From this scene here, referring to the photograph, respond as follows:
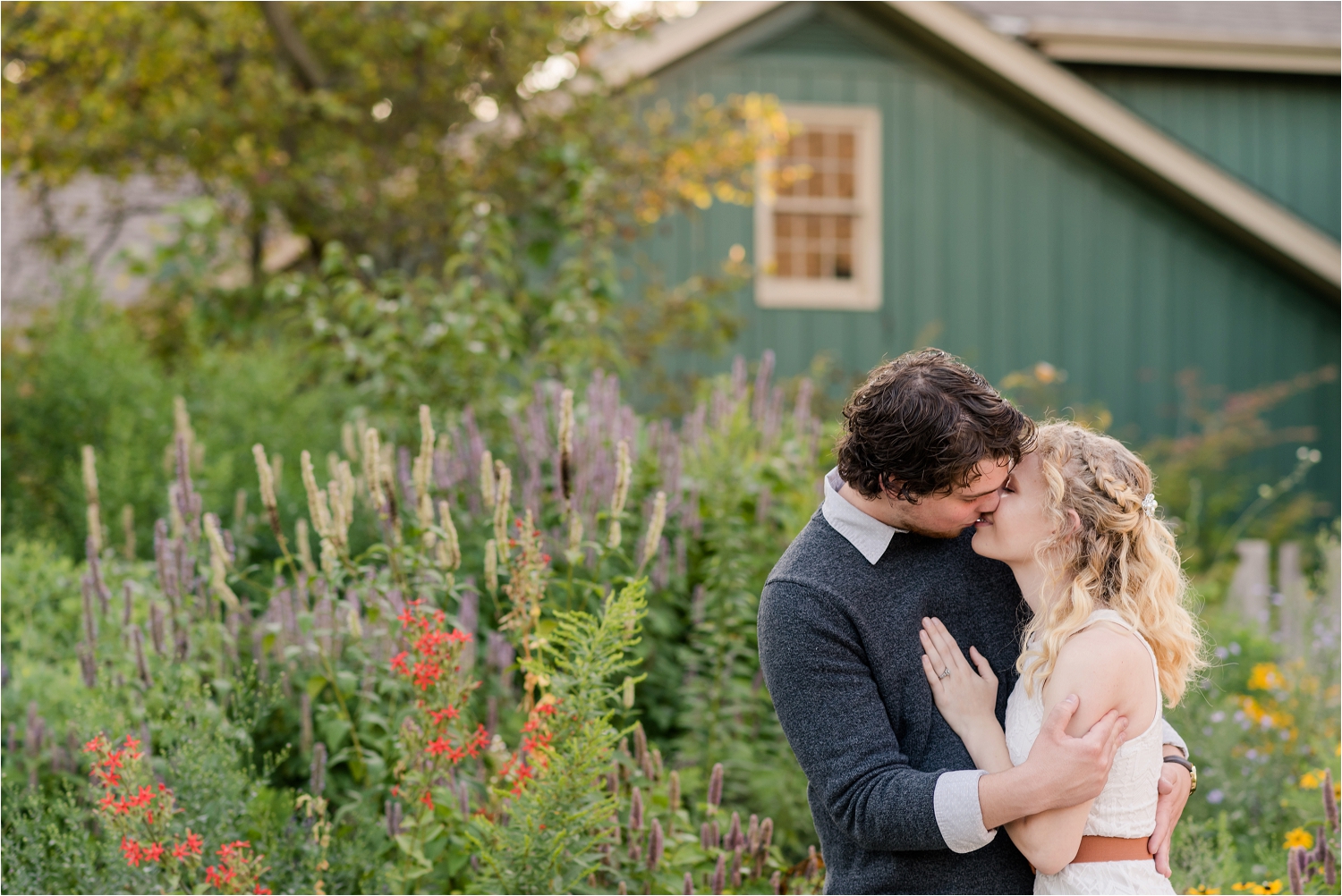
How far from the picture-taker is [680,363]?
1004 centimetres

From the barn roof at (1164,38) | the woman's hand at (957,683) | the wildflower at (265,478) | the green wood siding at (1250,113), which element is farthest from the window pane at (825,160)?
the woman's hand at (957,683)

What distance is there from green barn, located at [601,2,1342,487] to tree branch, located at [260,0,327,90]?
3.46 meters

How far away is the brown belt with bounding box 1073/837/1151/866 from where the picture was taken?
215cm

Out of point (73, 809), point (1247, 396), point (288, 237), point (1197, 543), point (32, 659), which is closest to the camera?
point (73, 809)

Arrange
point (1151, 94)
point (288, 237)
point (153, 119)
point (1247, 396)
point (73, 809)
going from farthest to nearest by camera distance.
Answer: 1. point (1151, 94)
2. point (1247, 396)
3. point (288, 237)
4. point (153, 119)
5. point (73, 809)

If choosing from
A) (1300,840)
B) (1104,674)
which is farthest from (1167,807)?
(1300,840)

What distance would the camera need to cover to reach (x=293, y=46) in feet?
23.9

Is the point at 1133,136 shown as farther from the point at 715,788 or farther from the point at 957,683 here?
the point at 957,683

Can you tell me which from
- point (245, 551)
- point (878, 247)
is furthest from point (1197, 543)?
point (245, 551)

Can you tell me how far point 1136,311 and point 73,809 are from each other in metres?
10.3

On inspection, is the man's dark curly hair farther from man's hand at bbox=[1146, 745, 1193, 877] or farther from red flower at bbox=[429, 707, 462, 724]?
red flower at bbox=[429, 707, 462, 724]

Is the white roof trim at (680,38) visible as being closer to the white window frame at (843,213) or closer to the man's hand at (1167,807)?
the white window frame at (843,213)

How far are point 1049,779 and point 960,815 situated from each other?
167 mm

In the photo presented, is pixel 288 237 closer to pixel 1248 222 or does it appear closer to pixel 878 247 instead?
pixel 878 247
